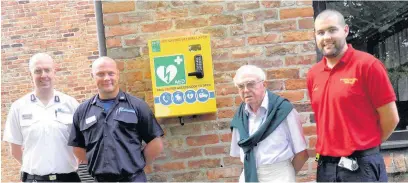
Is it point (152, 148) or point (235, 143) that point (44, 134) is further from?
point (235, 143)

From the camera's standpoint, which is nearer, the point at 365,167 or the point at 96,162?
the point at 365,167

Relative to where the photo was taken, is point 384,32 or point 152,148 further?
point 384,32

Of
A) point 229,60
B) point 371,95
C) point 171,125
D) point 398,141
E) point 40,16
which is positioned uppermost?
point 40,16

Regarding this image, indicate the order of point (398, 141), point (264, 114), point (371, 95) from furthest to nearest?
1. point (398, 141)
2. point (264, 114)
3. point (371, 95)

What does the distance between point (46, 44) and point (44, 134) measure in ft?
19.8

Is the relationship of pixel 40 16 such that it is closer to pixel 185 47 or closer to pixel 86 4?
pixel 86 4

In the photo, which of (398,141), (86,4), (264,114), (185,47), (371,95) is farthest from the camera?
(86,4)

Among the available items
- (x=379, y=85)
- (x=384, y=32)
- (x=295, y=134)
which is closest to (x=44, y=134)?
(x=295, y=134)

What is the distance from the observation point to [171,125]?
3803mm

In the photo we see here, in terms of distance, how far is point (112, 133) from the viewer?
3166mm

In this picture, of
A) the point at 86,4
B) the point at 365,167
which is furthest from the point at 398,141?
the point at 86,4

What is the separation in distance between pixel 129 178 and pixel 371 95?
170 cm

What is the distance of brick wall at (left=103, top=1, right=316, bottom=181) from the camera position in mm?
3693

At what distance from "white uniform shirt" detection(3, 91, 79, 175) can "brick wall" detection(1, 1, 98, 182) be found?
527cm
